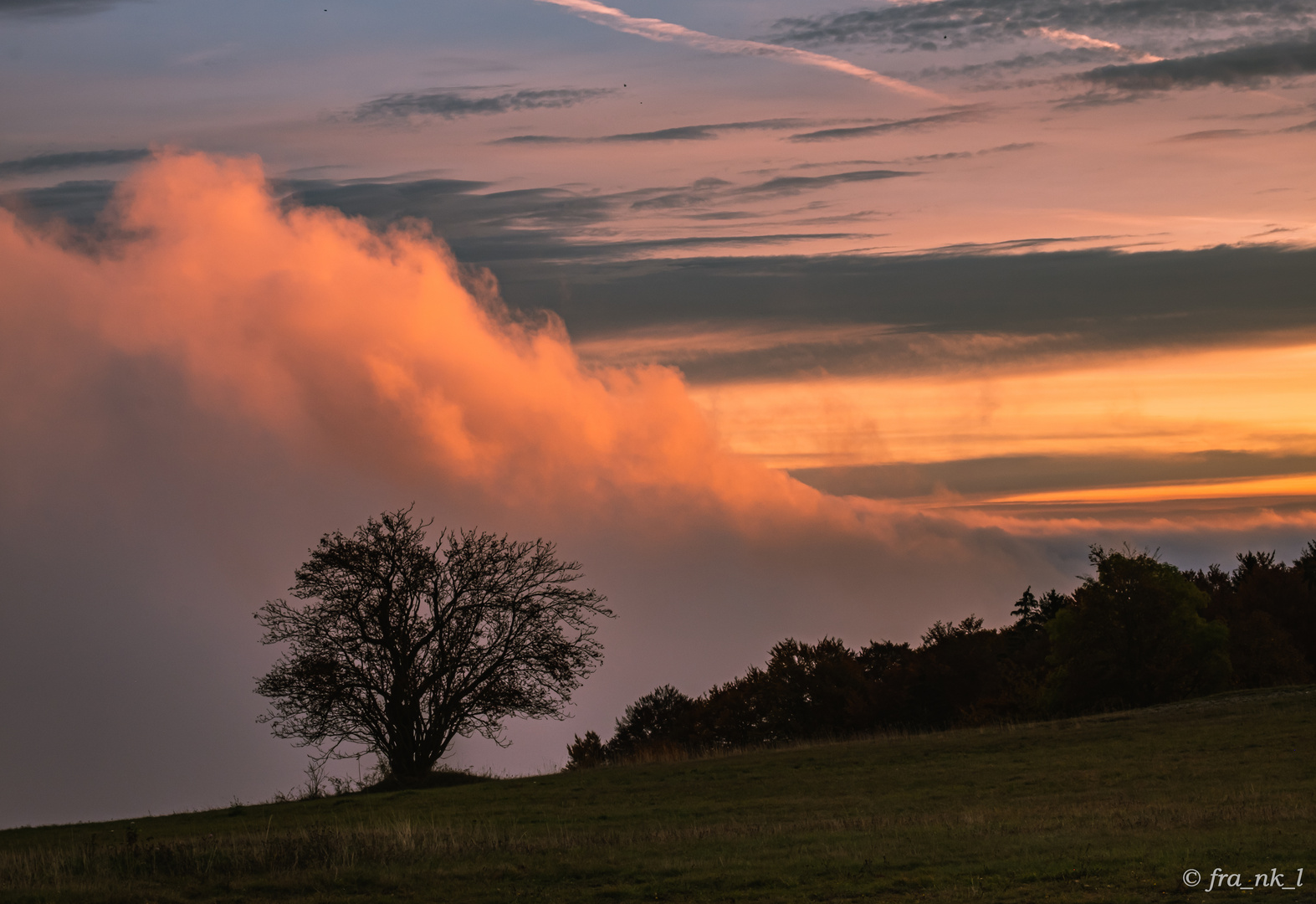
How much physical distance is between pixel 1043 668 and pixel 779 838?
191 ft

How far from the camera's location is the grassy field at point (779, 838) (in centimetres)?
1551

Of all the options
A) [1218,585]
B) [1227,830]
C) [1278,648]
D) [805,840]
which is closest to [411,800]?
[805,840]

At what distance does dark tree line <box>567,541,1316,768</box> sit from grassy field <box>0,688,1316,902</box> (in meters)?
14.0

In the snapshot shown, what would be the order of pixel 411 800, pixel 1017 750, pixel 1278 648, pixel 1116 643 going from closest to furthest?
1. pixel 411 800
2. pixel 1017 750
3. pixel 1116 643
4. pixel 1278 648

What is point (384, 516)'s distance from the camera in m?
40.3

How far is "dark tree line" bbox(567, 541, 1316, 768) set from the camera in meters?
57.8

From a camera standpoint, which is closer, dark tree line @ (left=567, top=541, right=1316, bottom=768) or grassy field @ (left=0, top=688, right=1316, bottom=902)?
grassy field @ (left=0, top=688, right=1316, bottom=902)

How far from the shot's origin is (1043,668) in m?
73.9

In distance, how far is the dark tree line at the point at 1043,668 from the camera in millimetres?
57750

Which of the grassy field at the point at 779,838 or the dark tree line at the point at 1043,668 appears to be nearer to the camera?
Answer: the grassy field at the point at 779,838

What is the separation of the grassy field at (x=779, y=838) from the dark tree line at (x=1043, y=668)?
45.8 feet

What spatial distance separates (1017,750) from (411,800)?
17226 millimetres

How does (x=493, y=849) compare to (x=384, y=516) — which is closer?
(x=493, y=849)

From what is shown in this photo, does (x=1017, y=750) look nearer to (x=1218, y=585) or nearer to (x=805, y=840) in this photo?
(x=805, y=840)
